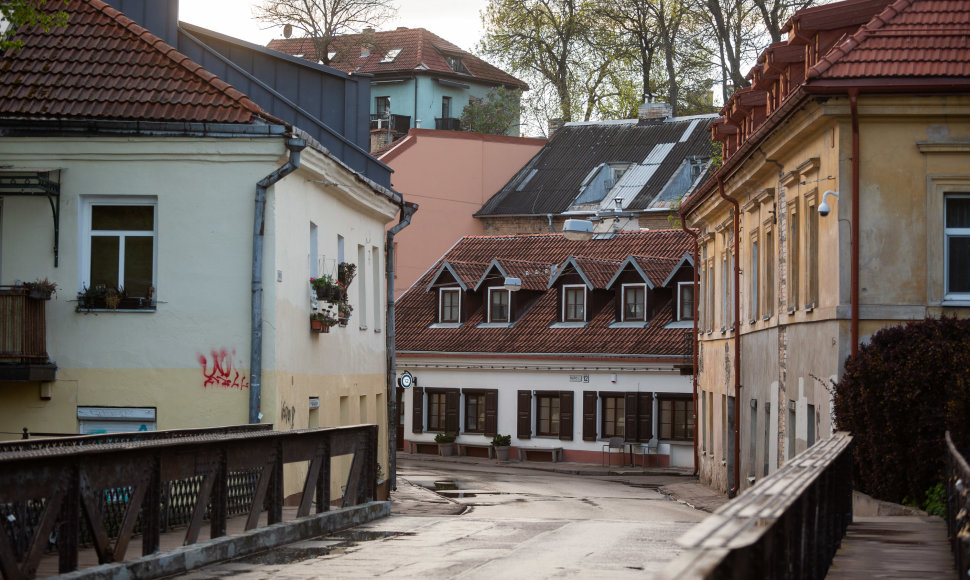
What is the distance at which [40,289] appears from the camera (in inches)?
752

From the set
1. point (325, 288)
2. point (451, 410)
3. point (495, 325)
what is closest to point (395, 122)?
point (495, 325)

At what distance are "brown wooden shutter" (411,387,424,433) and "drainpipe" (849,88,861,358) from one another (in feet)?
99.9

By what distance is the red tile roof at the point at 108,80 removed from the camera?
19.5 meters

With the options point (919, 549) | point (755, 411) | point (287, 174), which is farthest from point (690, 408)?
point (919, 549)

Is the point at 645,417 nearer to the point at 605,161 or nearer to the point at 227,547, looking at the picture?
the point at 605,161

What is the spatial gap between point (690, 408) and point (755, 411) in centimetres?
1492

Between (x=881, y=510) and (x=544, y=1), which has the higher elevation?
(x=544, y=1)

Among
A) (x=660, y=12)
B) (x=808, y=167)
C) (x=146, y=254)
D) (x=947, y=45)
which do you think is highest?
(x=660, y=12)

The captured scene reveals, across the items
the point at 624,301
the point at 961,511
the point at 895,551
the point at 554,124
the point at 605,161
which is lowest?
the point at 895,551

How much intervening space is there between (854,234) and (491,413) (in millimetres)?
28623

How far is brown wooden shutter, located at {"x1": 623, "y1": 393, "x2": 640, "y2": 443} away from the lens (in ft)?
146

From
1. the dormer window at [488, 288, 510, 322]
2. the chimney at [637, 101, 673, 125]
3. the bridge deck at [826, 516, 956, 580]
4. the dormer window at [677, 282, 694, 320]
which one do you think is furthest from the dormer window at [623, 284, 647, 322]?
the bridge deck at [826, 516, 956, 580]

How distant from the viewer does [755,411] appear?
28.9m

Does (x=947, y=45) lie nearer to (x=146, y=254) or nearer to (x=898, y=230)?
(x=898, y=230)
